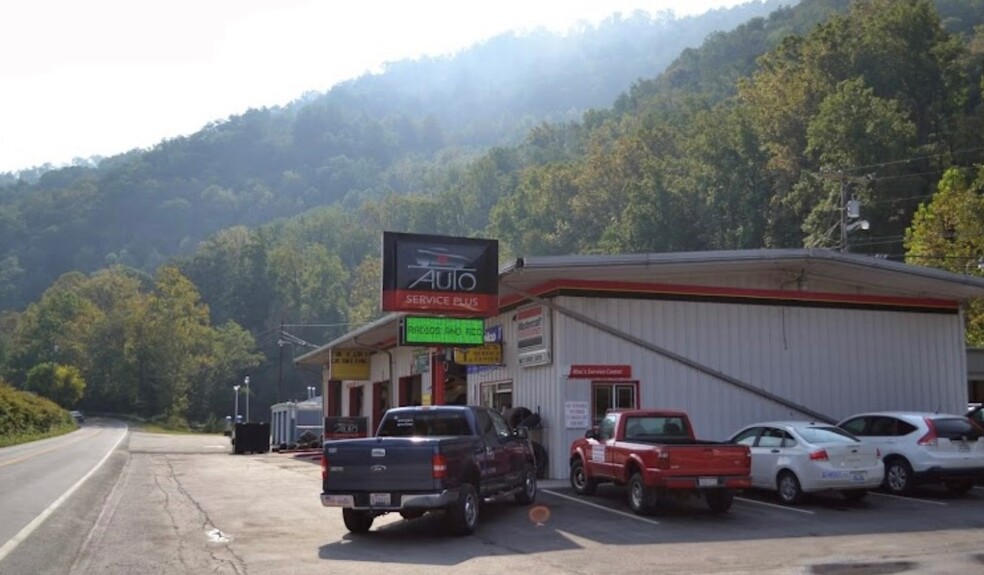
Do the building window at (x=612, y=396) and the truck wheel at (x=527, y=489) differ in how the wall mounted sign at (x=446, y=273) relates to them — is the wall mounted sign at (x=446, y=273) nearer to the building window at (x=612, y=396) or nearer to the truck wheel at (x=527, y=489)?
the building window at (x=612, y=396)

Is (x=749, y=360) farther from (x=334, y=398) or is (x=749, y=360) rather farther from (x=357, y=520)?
(x=334, y=398)

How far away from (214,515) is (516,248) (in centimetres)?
→ 9326

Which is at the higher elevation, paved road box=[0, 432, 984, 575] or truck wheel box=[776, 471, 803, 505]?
truck wheel box=[776, 471, 803, 505]

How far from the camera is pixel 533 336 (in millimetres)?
24094

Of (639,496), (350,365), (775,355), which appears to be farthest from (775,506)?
(350,365)

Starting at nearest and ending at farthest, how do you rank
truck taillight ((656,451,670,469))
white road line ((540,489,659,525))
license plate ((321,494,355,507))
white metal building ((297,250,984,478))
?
license plate ((321,494,355,507)) → truck taillight ((656,451,670,469)) → white road line ((540,489,659,525)) → white metal building ((297,250,984,478))

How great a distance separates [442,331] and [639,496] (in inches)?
297

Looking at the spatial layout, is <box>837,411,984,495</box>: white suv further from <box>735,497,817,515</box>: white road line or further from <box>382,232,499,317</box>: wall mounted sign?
<box>382,232,499,317</box>: wall mounted sign

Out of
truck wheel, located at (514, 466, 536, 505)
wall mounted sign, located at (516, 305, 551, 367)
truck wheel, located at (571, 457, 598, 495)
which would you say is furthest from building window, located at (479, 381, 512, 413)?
truck wheel, located at (514, 466, 536, 505)

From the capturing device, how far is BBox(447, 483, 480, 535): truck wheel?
14648 millimetres

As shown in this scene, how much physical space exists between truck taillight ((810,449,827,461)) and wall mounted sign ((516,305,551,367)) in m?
7.10

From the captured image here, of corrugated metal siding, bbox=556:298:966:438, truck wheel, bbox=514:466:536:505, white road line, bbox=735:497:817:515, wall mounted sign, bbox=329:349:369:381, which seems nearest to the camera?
white road line, bbox=735:497:817:515

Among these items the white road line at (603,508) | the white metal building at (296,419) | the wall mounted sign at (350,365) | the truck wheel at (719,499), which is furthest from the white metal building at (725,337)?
the white metal building at (296,419)

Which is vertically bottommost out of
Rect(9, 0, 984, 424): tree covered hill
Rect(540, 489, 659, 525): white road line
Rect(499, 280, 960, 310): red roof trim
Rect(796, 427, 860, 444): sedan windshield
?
Rect(540, 489, 659, 525): white road line
